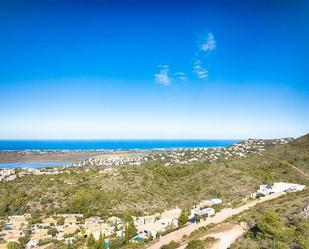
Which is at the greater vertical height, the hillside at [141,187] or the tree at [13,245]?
the hillside at [141,187]

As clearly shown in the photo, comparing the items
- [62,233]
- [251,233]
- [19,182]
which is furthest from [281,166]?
[19,182]

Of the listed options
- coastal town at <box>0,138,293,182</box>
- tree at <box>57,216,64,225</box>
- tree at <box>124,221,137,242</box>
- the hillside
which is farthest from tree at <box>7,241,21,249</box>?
coastal town at <box>0,138,293,182</box>

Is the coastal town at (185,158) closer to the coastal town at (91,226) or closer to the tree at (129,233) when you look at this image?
the coastal town at (91,226)

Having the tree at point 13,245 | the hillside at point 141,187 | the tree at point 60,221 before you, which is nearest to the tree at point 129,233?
the tree at point 13,245

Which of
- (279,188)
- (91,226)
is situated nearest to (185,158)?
(279,188)

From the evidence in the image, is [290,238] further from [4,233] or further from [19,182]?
[19,182]
